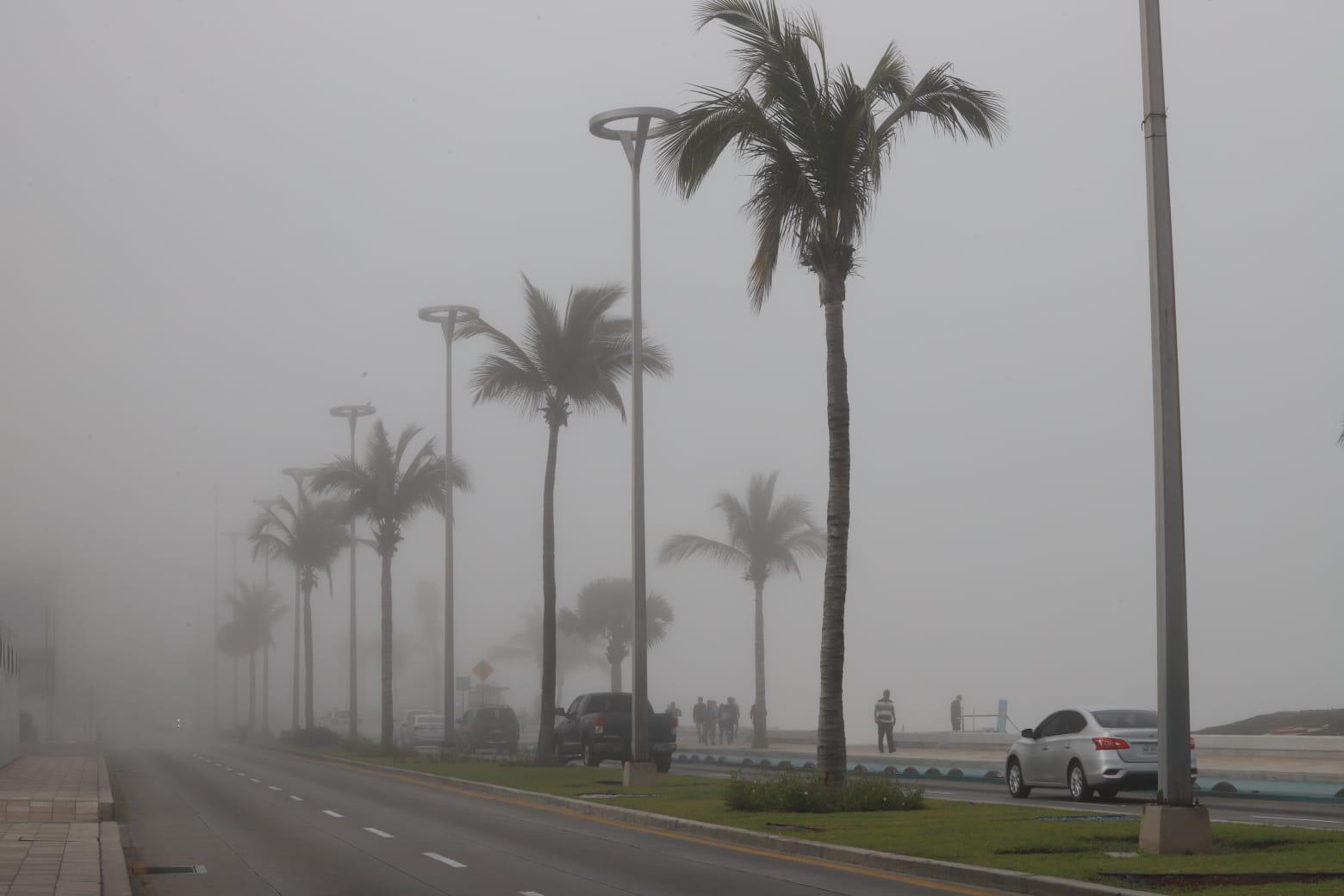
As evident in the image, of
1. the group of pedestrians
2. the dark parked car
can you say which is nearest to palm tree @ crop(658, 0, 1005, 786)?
the dark parked car

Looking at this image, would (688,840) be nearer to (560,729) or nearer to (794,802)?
(794,802)

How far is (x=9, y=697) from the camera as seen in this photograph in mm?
50562

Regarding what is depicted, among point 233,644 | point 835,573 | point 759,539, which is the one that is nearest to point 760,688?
point 759,539

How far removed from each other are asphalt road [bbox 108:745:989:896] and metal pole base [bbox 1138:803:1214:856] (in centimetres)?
221

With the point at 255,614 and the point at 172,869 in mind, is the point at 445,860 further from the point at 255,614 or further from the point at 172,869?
the point at 255,614

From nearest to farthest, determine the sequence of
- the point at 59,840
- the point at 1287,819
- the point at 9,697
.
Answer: the point at 59,840
the point at 1287,819
the point at 9,697

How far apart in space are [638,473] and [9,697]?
32.0 m

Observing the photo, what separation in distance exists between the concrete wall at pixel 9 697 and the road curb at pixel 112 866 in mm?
28275

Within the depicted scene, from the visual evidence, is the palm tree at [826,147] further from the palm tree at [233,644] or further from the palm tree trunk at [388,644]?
the palm tree at [233,644]

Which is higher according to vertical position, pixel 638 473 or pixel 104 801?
pixel 638 473

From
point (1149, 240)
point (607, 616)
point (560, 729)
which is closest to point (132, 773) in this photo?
point (560, 729)

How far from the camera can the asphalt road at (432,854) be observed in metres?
13.2

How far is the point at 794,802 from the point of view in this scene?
65.6ft

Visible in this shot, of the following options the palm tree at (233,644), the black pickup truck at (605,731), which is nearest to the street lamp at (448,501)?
the black pickup truck at (605,731)
